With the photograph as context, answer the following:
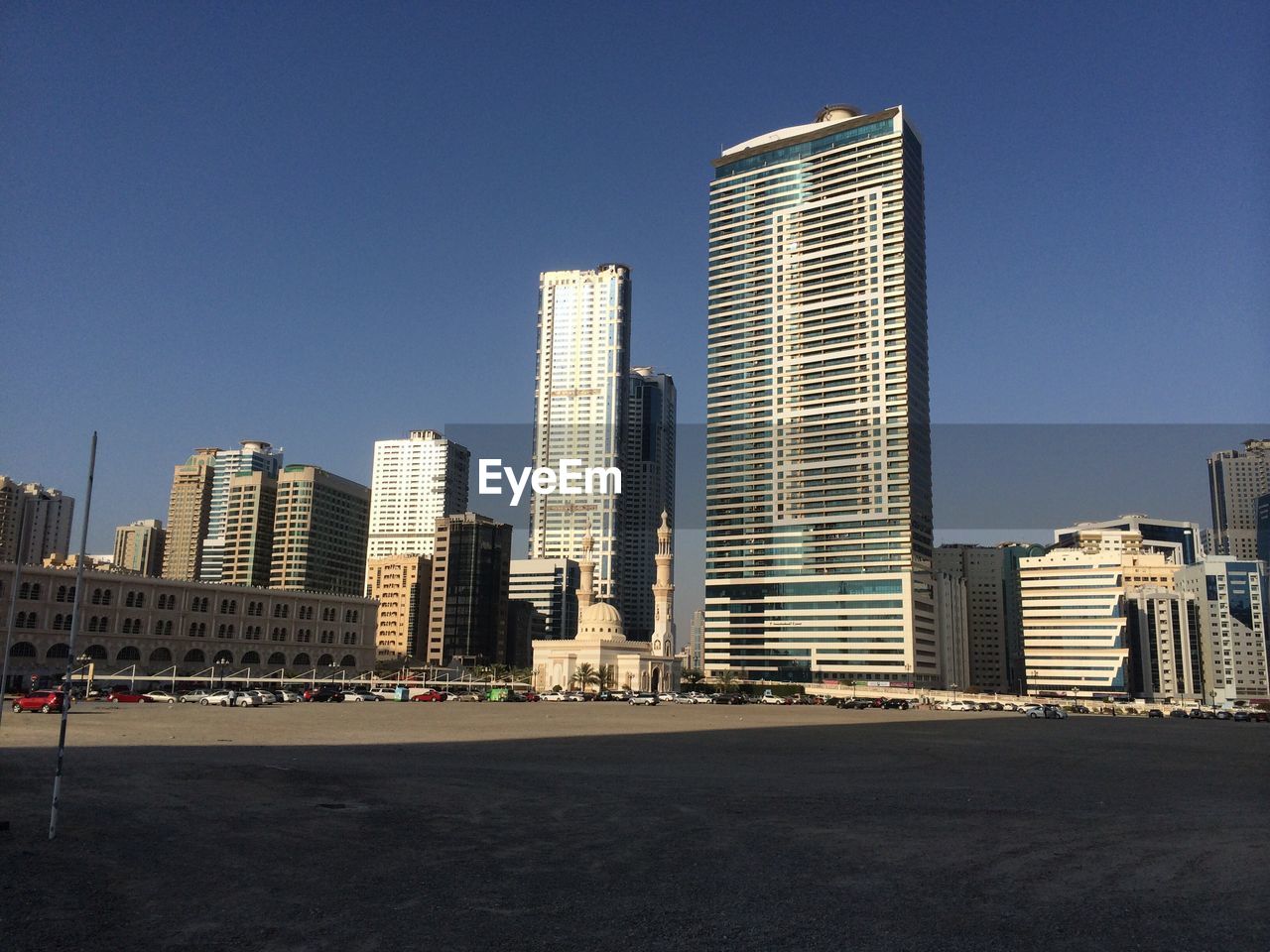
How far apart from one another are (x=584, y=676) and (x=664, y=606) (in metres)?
29.1

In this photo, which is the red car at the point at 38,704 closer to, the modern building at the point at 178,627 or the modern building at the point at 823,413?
the modern building at the point at 178,627

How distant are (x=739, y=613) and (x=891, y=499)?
3703cm

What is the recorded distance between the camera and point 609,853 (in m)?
17.7

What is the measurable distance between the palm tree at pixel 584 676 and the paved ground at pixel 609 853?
102 meters

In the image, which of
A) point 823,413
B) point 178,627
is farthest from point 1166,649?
point 178,627

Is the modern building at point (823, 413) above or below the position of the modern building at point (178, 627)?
above

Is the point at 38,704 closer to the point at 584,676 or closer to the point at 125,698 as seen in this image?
the point at 125,698

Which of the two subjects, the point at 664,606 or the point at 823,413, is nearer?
the point at 664,606

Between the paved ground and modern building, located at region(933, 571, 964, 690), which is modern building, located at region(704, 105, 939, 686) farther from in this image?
the paved ground

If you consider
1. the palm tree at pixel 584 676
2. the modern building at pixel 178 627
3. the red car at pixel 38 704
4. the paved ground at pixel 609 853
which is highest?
A: the modern building at pixel 178 627

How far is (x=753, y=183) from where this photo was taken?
198 meters

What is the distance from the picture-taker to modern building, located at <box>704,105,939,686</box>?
568 ft

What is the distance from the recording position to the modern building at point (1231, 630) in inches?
7589

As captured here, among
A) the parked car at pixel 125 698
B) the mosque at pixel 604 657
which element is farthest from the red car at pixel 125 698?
the mosque at pixel 604 657
